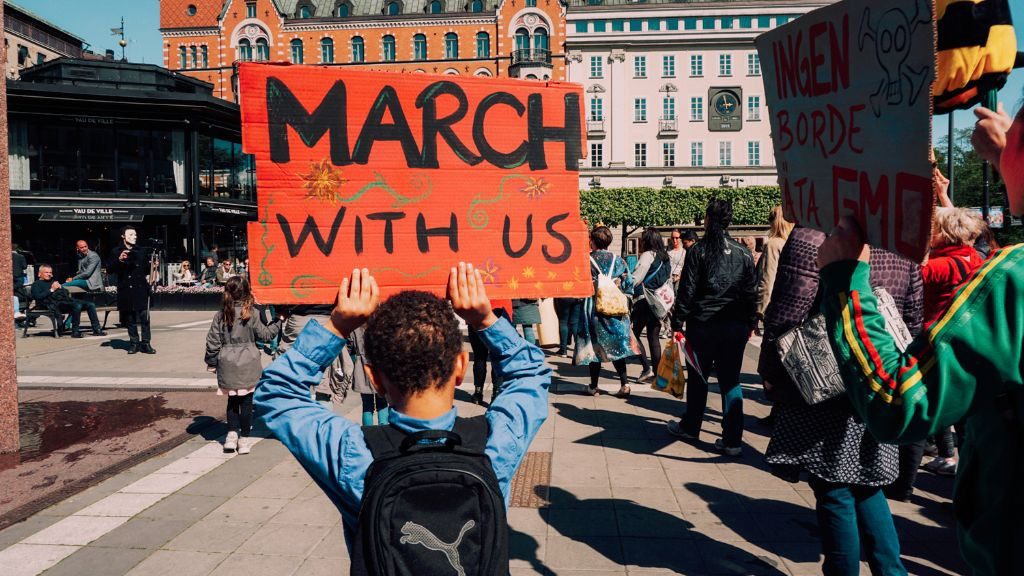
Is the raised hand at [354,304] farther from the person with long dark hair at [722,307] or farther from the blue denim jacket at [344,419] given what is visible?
the person with long dark hair at [722,307]

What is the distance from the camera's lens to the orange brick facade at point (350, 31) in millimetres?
58375

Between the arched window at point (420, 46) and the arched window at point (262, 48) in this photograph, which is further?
the arched window at point (420, 46)

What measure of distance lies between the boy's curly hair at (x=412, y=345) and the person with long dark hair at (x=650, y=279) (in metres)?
6.82

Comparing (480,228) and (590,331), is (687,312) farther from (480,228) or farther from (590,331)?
(480,228)

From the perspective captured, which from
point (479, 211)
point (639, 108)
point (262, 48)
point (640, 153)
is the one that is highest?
point (262, 48)

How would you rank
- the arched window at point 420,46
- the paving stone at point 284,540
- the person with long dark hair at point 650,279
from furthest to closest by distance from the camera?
1. the arched window at point 420,46
2. the person with long dark hair at point 650,279
3. the paving stone at point 284,540

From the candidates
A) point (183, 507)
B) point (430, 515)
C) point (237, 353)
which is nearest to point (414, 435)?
point (430, 515)

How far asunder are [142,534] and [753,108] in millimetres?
58941

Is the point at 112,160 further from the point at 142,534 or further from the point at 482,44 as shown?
the point at 482,44

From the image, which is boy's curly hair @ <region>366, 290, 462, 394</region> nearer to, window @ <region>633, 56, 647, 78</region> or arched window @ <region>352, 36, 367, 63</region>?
window @ <region>633, 56, 647, 78</region>

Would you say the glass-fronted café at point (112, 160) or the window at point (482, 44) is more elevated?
the window at point (482, 44)

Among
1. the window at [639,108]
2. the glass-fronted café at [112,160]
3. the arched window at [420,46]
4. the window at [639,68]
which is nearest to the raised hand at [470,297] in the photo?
the glass-fronted café at [112,160]

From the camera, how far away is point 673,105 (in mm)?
57219

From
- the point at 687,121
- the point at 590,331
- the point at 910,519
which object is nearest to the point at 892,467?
the point at 910,519
